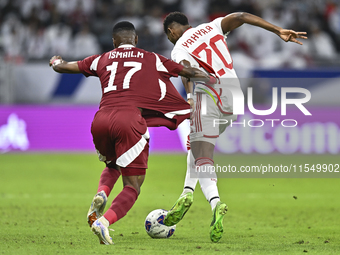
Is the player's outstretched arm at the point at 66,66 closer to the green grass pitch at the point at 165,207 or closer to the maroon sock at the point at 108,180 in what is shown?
the maroon sock at the point at 108,180

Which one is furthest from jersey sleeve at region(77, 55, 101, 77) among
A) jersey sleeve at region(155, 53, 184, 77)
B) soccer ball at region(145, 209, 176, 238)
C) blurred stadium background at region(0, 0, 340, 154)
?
blurred stadium background at region(0, 0, 340, 154)

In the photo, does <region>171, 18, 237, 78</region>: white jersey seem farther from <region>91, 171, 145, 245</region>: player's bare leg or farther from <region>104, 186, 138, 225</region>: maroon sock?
<region>104, 186, 138, 225</region>: maroon sock

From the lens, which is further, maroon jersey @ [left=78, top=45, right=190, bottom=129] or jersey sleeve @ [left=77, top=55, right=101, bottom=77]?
jersey sleeve @ [left=77, top=55, right=101, bottom=77]

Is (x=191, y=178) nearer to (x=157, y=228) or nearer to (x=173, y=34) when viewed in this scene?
(x=157, y=228)

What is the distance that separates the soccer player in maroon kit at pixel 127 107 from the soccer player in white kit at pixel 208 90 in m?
0.17

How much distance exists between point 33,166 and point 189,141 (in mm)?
7005

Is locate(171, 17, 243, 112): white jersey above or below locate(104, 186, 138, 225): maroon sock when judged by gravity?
above

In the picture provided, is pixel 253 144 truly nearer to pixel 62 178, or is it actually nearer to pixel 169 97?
pixel 62 178

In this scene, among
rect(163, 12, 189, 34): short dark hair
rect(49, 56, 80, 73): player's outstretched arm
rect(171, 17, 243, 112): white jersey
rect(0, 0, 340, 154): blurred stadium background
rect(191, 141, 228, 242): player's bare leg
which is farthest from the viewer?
rect(0, 0, 340, 154): blurred stadium background

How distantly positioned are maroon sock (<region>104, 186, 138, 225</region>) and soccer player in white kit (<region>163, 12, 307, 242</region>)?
1.75 feet

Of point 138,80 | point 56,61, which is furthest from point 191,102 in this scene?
point 56,61

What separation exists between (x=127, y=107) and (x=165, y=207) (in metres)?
2.98

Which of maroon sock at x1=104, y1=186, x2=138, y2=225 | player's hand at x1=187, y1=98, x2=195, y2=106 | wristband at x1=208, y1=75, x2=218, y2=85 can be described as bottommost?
maroon sock at x1=104, y1=186, x2=138, y2=225

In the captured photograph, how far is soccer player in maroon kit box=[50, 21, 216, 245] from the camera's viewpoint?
16.2 feet
